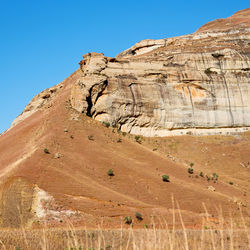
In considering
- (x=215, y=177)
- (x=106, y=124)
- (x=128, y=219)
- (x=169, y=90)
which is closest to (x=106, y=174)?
(x=128, y=219)

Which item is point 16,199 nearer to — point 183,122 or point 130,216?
point 130,216

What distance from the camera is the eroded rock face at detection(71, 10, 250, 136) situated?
39500 mm

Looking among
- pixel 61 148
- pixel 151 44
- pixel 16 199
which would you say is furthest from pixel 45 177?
pixel 151 44

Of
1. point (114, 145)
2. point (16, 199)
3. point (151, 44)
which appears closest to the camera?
point (16, 199)

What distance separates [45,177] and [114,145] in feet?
33.4

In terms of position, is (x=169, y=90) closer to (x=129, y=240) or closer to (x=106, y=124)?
(x=106, y=124)

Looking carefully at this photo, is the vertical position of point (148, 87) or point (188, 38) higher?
point (188, 38)

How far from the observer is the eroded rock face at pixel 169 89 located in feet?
130

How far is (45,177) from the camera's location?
2425 cm

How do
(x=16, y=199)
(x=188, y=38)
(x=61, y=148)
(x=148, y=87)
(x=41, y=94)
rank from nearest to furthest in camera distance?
(x=16, y=199)
(x=61, y=148)
(x=148, y=87)
(x=41, y=94)
(x=188, y=38)

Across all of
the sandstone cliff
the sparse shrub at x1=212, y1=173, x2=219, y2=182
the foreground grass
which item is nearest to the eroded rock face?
the sandstone cliff

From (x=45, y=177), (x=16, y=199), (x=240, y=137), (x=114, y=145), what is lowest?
(x=16, y=199)

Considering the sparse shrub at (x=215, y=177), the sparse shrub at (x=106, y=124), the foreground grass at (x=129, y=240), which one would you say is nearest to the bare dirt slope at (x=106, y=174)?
the sparse shrub at (x=215, y=177)

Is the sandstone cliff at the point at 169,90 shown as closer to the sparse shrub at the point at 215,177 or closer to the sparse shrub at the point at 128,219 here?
the sparse shrub at the point at 215,177
